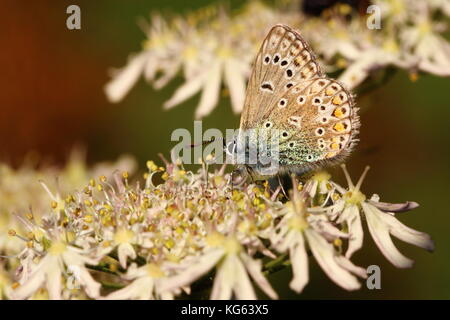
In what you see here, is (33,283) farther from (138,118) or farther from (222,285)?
(138,118)

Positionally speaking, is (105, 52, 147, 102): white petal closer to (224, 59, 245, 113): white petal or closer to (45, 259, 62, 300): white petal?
(224, 59, 245, 113): white petal

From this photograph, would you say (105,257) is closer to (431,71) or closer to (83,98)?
(431,71)

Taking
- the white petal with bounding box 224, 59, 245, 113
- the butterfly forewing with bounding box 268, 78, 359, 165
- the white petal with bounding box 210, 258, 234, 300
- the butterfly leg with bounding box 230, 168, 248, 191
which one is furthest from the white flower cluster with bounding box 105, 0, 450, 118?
the white petal with bounding box 210, 258, 234, 300

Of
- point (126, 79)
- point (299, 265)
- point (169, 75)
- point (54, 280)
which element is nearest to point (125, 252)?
point (54, 280)

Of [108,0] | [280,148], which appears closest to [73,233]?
[280,148]

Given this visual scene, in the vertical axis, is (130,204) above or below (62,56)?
below

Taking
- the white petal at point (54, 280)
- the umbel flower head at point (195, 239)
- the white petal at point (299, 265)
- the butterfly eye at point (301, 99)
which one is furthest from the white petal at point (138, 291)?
the butterfly eye at point (301, 99)

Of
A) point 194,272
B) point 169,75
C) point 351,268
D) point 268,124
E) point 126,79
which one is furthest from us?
point 126,79
